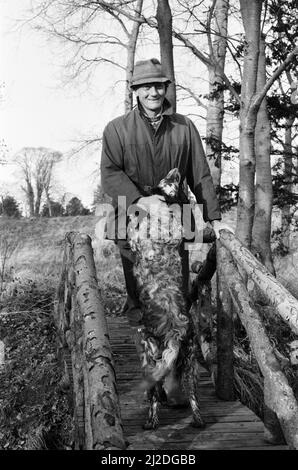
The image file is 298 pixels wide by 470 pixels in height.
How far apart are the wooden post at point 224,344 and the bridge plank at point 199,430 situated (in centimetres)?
9

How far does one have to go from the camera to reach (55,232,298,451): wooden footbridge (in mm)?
2857

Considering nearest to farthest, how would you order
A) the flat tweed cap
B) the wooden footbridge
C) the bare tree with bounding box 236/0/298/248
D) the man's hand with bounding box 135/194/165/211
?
the wooden footbridge
the man's hand with bounding box 135/194/165/211
the flat tweed cap
the bare tree with bounding box 236/0/298/248

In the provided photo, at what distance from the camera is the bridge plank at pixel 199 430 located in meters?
3.79

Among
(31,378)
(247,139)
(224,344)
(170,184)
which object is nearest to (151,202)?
(170,184)

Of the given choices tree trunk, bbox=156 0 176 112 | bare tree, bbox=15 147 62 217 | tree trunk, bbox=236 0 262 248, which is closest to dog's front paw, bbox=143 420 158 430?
tree trunk, bbox=236 0 262 248

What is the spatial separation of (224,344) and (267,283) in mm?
1072

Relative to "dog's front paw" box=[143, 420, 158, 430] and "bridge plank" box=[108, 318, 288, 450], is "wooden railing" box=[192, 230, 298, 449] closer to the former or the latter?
"bridge plank" box=[108, 318, 288, 450]

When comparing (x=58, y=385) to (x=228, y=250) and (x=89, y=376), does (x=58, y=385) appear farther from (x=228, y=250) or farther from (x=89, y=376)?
(x=89, y=376)

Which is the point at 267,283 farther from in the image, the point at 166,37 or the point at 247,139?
the point at 166,37

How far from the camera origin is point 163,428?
4008mm

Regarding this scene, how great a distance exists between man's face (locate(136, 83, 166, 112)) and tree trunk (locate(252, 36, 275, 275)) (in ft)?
19.5

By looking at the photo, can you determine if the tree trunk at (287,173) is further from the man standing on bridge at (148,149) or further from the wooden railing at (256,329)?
the wooden railing at (256,329)
